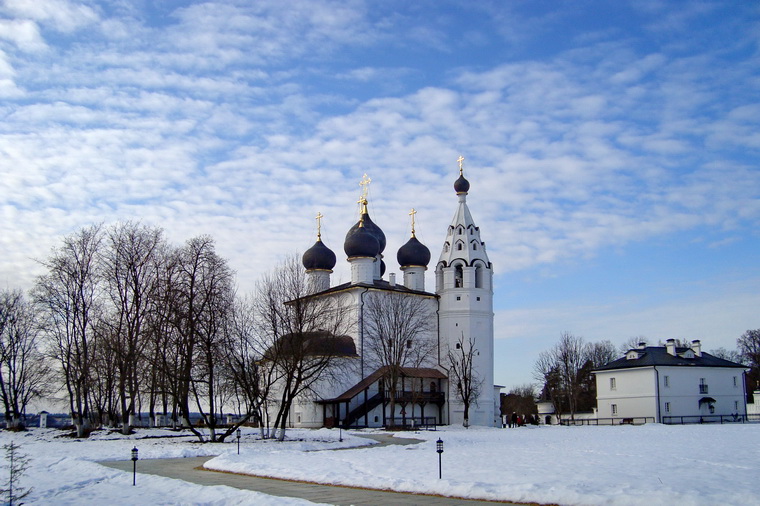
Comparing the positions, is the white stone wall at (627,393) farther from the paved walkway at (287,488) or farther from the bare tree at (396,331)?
the paved walkway at (287,488)

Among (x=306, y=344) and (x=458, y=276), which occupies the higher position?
(x=458, y=276)

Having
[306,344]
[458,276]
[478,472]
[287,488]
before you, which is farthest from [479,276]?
[287,488]

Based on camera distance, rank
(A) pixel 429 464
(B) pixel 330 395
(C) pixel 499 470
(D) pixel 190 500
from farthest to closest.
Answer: (B) pixel 330 395, (A) pixel 429 464, (C) pixel 499 470, (D) pixel 190 500

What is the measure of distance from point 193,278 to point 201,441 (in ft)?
23.6

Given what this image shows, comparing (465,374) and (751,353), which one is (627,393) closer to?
(465,374)

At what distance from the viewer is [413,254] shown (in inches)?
2249

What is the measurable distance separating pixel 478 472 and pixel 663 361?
1579 inches

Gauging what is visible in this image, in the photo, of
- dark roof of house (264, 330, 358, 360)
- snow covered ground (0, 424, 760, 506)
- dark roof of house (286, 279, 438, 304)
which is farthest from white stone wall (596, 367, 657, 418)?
dark roof of house (264, 330, 358, 360)

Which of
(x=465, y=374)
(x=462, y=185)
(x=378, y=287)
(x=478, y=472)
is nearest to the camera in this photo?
(x=478, y=472)

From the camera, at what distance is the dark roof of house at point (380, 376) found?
4684cm

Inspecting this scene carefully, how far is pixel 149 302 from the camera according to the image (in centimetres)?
3472

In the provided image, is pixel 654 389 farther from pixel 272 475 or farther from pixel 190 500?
pixel 190 500

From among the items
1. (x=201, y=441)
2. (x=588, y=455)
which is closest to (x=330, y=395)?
(x=201, y=441)

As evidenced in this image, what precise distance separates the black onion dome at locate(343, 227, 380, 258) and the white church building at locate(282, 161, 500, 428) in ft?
0.07
